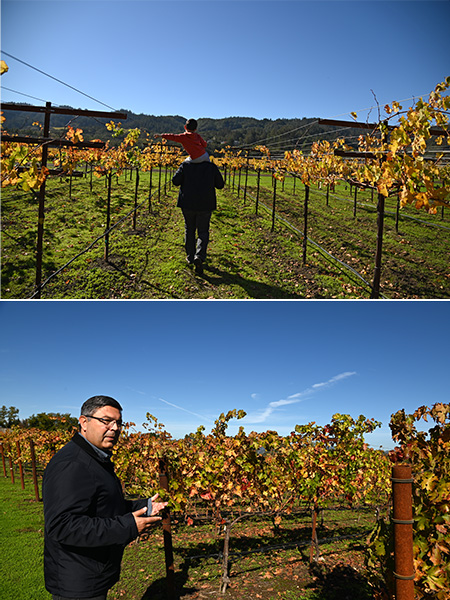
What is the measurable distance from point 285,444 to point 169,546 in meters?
2.46

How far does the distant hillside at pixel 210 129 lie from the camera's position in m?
5.34

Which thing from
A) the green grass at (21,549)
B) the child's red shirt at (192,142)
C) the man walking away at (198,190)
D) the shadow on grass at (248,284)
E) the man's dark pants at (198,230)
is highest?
the child's red shirt at (192,142)

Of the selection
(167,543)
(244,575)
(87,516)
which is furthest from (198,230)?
(87,516)

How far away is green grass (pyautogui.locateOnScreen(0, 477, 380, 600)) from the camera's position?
15.0 feet

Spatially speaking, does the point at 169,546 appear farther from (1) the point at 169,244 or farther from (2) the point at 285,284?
(1) the point at 169,244

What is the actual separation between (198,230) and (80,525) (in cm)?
539

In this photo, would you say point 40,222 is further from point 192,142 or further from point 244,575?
point 244,575

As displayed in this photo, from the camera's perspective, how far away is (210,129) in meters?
15.4

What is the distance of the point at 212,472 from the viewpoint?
505cm

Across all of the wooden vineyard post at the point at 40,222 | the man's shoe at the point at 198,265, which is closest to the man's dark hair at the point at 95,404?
the wooden vineyard post at the point at 40,222

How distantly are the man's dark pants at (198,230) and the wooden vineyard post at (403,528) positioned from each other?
208 inches

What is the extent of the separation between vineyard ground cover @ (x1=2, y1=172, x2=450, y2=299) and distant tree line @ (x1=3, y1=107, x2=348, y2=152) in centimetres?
226

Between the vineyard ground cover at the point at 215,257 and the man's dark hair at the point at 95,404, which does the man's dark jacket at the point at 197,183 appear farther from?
the man's dark hair at the point at 95,404

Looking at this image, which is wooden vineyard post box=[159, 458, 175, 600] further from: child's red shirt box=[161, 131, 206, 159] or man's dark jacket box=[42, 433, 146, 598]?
child's red shirt box=[161, 131, 206, 159]
